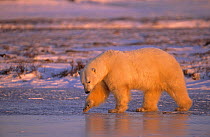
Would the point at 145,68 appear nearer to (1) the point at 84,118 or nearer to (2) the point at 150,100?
(2) the point at 150,100

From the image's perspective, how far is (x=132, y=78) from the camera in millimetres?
8250

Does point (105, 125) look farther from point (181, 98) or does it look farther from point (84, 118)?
point (181, 98)

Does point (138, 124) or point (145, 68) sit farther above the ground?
point (145, 68)

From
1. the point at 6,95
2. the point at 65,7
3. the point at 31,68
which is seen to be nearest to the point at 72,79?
the point at 31,68

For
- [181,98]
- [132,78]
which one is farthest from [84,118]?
[181,98]

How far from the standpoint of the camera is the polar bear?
26.5ft

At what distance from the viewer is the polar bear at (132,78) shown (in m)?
8.09

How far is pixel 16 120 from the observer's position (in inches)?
265

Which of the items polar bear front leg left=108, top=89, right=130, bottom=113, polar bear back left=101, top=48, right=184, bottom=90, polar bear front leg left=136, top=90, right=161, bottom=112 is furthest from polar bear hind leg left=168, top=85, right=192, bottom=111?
polar bear front leg left=108, top=89, right=130, bottom=113

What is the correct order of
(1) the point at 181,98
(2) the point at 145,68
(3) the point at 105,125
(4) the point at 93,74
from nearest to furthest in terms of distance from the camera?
(3) the point at 105,125
(4) the point at 93,74
(2) the point at 145,68
(1) the point at 181,98

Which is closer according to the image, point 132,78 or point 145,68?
point 132,78

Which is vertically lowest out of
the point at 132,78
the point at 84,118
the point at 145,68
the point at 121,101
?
the point at 84,118

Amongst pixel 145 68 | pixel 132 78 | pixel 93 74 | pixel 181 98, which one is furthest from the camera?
pixel 181 98

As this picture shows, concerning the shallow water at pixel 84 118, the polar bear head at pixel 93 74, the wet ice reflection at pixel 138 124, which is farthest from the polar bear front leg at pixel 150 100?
the polar bear head at pixel 93 74
